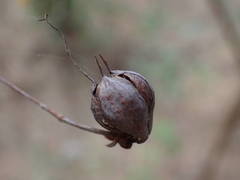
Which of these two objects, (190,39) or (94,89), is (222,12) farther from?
(94,89)

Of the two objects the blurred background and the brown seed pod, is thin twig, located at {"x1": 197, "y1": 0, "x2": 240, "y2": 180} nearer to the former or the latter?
the blurred background

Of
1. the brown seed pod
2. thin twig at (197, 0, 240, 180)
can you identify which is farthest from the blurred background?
the brown seed pod

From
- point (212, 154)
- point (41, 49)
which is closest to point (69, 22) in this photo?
point (41, 49)

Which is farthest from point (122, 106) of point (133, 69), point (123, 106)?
point (133, 69)

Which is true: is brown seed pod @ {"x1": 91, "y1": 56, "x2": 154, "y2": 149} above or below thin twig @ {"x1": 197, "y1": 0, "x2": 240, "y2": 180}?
above

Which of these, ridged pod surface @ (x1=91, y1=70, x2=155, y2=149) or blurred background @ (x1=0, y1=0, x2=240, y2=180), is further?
blurred background @ (x1=0, y1=0, x2=240, y2=180)

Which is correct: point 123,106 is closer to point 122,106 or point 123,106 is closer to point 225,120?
point 122,106
